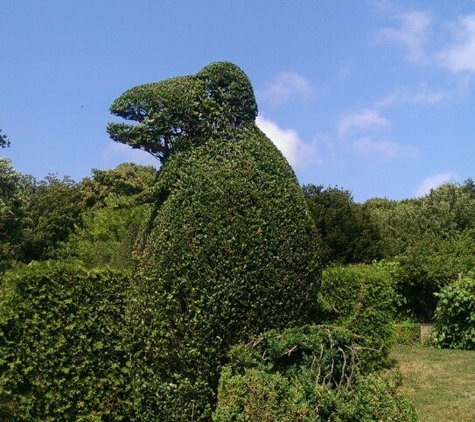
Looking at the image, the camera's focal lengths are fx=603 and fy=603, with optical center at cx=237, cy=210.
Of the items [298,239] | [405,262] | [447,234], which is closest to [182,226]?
[298,239]

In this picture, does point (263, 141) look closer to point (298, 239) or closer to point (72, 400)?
point (298, 239)

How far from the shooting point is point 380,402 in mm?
4730

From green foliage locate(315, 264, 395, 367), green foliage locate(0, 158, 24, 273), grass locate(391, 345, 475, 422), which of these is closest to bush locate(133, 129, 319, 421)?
green foliage locate(315, 264, 395, 367)

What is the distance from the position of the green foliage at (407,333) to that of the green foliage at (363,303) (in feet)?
15.5

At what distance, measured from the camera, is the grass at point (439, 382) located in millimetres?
7797

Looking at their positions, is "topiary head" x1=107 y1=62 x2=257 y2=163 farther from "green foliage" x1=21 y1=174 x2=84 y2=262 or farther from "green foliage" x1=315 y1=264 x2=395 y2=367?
"green foliage" x1=21 y1=174 x2=84 y2=262

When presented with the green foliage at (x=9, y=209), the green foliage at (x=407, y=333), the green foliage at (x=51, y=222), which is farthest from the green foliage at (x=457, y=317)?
the green foliage at (x=51, y=222)

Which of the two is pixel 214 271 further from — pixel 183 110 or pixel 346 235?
pixel 346 235

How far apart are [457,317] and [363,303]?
530 centimetres

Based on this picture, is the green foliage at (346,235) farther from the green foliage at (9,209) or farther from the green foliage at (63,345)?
the green foliage at (63,345)

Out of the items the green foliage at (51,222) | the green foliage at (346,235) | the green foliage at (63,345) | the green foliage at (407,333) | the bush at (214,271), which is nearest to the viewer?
the bush at (214,271)

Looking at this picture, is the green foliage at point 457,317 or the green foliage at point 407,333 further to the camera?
the green foliage at point 407,333

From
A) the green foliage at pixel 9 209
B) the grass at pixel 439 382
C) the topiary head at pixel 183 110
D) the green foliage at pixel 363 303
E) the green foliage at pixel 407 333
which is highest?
the green foliage at pixel 9 209

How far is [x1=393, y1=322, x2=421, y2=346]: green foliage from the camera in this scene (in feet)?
49.0
